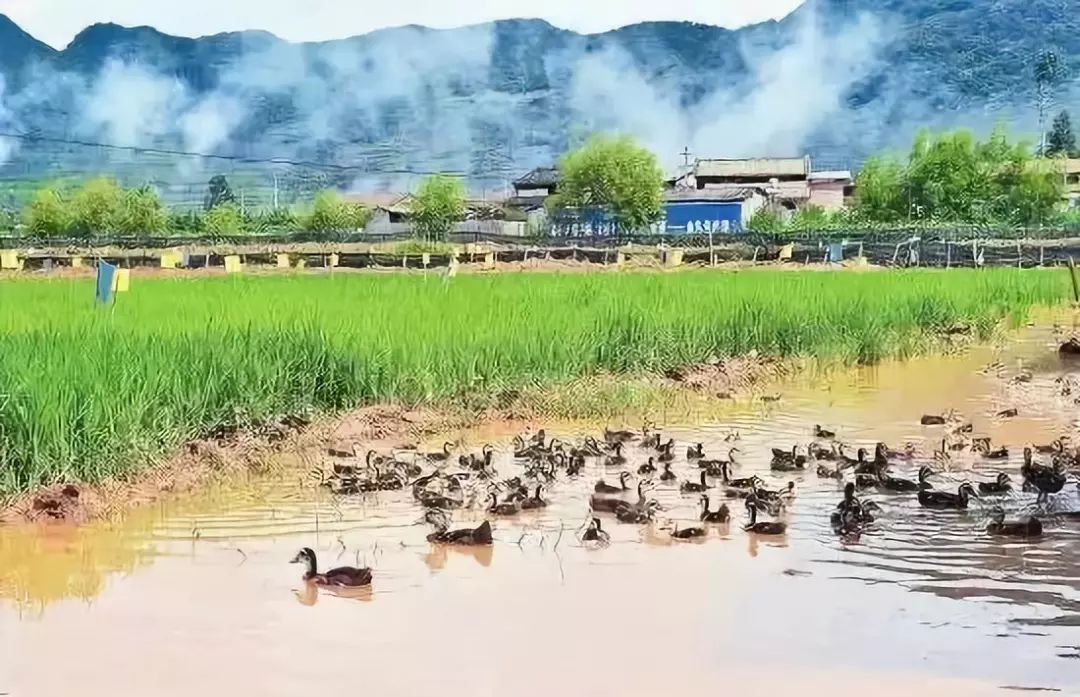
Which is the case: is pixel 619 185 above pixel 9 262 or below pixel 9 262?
above

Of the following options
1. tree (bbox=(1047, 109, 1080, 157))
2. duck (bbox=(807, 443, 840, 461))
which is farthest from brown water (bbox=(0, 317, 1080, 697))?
tree (bbox=(1047, 109, 1080, 157))

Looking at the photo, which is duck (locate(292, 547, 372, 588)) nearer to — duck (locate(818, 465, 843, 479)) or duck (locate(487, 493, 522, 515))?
duck (locate(487, 493, 522, 515))

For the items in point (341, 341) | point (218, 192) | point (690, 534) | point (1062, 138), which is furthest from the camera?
point (218, 192)

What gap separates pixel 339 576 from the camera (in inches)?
172

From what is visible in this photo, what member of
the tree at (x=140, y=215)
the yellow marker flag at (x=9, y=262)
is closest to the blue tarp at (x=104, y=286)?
the yellow marker flag at (x=9, y=262)

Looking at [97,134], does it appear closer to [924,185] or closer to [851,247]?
[924,185]

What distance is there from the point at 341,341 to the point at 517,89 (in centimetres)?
11120

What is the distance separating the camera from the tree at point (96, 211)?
158 ft

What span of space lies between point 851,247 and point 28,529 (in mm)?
26937

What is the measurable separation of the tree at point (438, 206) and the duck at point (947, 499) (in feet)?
128

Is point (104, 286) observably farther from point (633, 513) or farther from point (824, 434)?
point (633, 513)

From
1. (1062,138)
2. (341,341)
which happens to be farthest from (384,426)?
(1062,138)

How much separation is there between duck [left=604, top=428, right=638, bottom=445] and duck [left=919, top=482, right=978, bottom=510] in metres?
1.67

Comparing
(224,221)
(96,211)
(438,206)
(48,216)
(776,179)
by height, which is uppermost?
(776,179)
